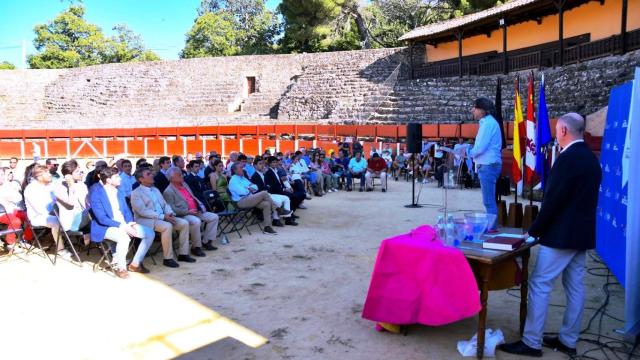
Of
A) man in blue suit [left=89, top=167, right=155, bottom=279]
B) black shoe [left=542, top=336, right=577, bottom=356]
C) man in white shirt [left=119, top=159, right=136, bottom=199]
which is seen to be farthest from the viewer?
man in white shirt [left=119, top=159, right=136, bottom=199]

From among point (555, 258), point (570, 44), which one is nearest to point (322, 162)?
point (555, 258)

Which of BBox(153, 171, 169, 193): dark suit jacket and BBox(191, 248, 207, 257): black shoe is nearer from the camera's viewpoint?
BBox(191, 248, 207, 257): black shoe

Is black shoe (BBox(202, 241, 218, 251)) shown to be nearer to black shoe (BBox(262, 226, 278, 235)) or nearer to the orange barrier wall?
black shoe (BBox(262, 226, 278, 235))

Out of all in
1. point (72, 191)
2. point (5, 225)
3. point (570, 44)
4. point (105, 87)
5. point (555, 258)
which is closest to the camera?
point (555, 258)

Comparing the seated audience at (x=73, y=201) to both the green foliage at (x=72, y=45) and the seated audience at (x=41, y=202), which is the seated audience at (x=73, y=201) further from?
the green foliage at (x=72, y=45)

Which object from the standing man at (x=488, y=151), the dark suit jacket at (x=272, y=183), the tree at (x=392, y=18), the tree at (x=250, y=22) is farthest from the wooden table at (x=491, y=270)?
the tree at (x=250, y=22)

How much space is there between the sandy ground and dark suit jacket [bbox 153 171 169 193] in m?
1.36

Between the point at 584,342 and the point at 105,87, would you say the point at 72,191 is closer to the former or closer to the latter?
the point at 584,342

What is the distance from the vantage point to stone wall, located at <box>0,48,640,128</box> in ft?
83.0

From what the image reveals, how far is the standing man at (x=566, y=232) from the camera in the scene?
3430 mm

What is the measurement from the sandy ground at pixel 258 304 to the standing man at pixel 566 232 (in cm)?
19

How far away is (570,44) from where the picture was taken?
21891 millimetres

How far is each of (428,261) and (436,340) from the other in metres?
0.68

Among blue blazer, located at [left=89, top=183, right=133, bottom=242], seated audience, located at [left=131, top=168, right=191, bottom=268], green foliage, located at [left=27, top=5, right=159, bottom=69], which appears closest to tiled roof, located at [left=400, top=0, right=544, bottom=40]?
seated audience, located at [left=131, top=168, right=191, bottom=268]
